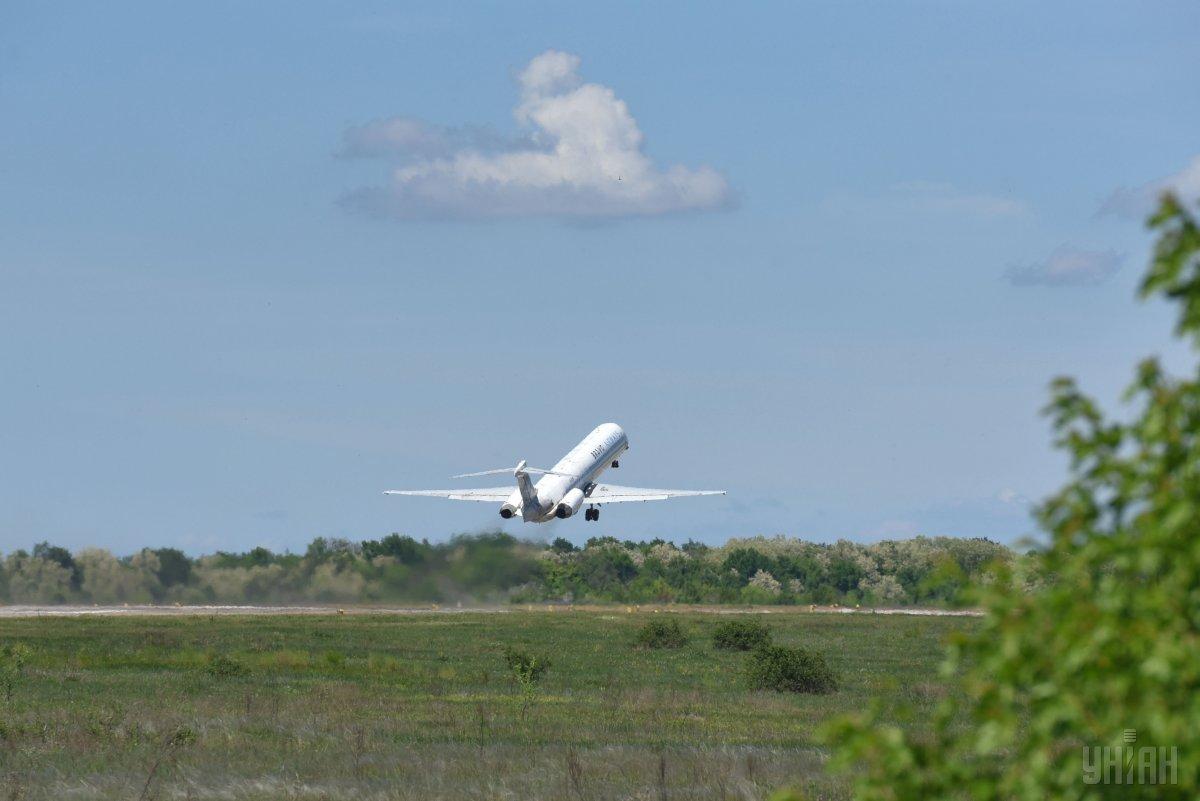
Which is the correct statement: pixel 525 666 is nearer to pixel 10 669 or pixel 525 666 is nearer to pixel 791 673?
pixel 791 673

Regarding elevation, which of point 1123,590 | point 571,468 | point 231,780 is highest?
point 571,468

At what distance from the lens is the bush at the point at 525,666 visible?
49.1 meters

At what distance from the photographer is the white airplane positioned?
8638cm

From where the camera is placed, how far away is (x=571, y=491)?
8975cm

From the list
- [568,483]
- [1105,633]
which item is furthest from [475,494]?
[1105,633]

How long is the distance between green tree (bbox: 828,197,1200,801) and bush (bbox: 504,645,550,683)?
38859 mm

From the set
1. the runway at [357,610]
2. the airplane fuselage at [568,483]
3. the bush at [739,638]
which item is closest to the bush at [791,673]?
the bush at [739,638]

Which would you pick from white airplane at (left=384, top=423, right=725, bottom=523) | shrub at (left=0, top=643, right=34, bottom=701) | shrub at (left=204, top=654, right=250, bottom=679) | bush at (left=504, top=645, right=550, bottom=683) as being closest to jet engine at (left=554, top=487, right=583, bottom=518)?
white airplane at (left=384, top=423, right=725, bottom=523)

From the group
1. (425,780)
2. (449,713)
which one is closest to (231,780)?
(425,780)

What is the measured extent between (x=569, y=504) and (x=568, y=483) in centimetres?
148

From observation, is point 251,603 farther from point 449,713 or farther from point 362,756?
point 362,756

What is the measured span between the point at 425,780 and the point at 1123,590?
19088 mm

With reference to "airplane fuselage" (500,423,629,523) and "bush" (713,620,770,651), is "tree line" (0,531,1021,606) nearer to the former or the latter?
"airplane fuselage" (500,423,629,523)

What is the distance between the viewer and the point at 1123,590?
8812 mm
